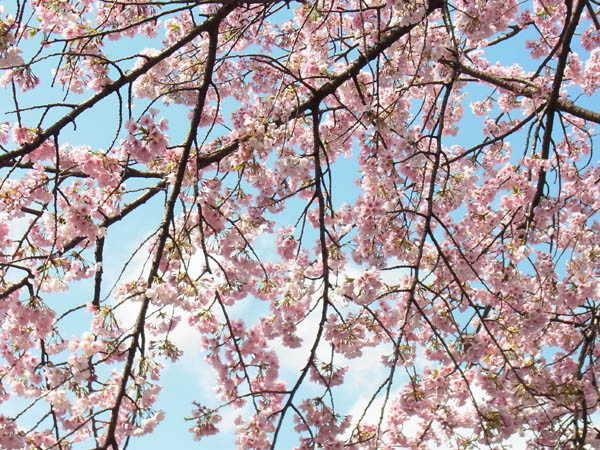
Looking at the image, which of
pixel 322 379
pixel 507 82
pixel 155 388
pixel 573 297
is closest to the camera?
pixel 155 388

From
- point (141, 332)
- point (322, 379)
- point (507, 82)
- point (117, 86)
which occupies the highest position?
point (507, 82)

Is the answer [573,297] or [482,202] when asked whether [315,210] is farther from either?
[573,297]

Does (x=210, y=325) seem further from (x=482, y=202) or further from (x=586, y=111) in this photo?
(x=586, y=111)

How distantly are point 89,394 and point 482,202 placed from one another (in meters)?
4.02

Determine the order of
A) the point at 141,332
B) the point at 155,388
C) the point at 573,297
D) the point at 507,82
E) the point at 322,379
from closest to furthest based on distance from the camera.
A: the point at 141,332
the point at 155,388
the point at 322,379
the point at 573,297
the point at 507,82

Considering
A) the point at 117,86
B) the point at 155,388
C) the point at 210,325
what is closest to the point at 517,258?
the point at 210,325

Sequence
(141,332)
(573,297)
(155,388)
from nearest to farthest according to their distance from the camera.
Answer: (141,332)
(155,388)
(573,297)

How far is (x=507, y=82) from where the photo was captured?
5.79m

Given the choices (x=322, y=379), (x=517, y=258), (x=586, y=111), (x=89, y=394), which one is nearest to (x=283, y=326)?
(x=322, y=379)

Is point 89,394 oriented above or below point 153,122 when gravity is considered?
below

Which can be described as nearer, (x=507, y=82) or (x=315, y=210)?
(x=315, y=210)

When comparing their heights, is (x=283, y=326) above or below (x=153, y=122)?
below

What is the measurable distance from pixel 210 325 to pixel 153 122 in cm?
162

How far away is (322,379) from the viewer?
446 cm
